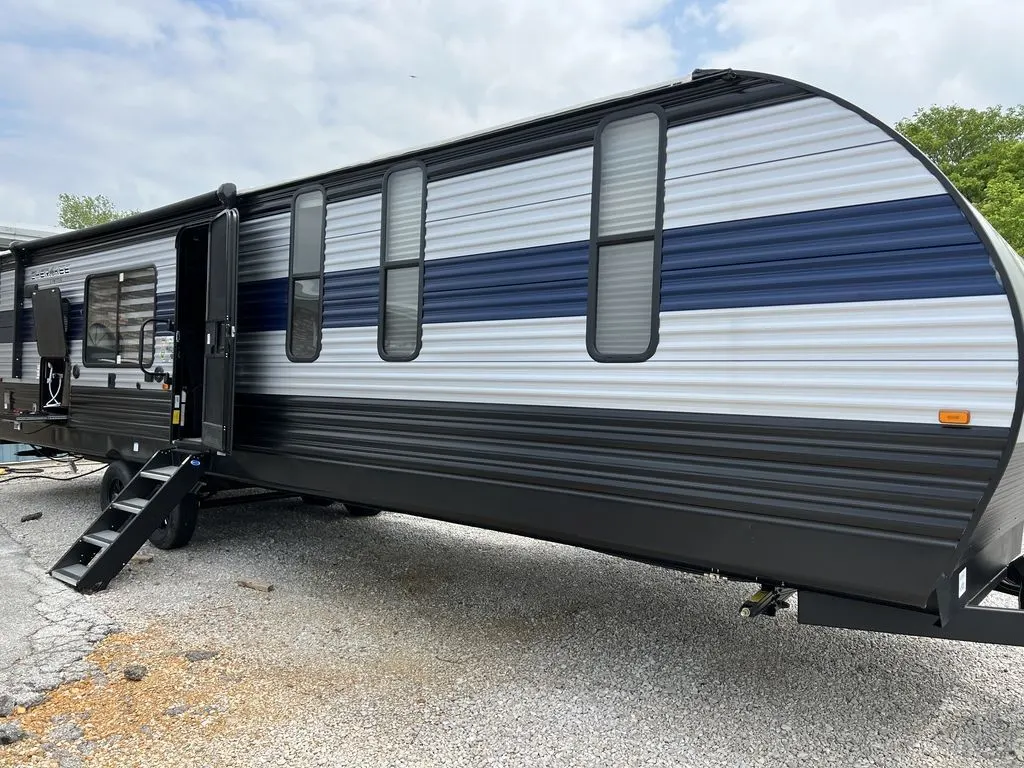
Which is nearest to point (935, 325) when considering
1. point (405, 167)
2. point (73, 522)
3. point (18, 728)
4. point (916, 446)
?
point (916, 446)

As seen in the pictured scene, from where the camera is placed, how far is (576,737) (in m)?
3.06

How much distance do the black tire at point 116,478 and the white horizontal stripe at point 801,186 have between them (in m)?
5.36

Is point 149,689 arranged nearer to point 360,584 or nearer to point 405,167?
point 360,584

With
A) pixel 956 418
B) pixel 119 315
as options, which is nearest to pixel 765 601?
pixel 956 418

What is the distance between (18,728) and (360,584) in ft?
7.57

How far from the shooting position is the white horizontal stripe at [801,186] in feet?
8.22

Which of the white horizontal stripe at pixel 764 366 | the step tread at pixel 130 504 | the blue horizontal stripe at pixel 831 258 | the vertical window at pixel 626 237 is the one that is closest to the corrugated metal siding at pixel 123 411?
the step tread at pixel 130 504

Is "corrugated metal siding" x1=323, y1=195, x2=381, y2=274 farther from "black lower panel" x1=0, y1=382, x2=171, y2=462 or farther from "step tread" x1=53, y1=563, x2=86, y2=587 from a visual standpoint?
"step tread" x1=53, y1=563, x2=86, y2=587

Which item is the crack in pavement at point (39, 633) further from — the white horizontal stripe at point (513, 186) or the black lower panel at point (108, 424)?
the white horizontal stripe at point (513, 186)

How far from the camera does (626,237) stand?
3.22m

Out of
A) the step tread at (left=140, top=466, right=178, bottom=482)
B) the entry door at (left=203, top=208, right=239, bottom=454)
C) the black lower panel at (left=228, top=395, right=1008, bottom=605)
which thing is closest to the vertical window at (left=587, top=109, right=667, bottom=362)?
the black lower panel at (left=228, top=395, right=1008, bottom=605)

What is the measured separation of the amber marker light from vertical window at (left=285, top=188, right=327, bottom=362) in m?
3.47

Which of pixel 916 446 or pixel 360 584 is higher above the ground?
pixel 916 446

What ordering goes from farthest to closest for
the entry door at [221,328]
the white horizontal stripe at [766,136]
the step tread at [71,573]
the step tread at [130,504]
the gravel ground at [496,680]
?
the step tread at [130,504] → the entry door at [221,328] → the step tread at [71,573] → the gravel ground at [496,680] → the white horizontal stripe at [766,136]
